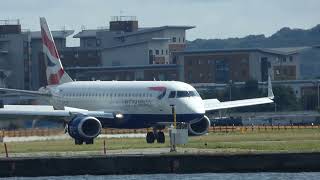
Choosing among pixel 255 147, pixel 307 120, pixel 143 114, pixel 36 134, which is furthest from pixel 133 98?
pixel 307 120

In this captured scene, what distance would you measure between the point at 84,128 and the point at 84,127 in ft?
0.28

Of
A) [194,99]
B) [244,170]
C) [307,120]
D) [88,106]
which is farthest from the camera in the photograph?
[307,120]

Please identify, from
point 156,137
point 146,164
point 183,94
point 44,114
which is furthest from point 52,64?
point 146,164

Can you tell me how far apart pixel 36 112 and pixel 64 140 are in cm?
332

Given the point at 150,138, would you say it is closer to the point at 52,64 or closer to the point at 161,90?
the point at 161,90

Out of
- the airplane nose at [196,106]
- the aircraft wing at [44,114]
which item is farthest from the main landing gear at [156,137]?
the aircraft wing at [44,114]

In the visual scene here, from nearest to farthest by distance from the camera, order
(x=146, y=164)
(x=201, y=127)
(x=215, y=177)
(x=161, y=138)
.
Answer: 1. (x=215, y=177)
2. (x=146, y=164)
3. (x=161, y=138)
4. (x=201, y=127)

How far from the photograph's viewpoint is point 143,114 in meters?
90.1

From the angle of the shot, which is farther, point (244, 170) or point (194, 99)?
point (194, 99)

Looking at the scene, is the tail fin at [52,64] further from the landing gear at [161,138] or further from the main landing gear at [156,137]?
the landing gear at [161,138]

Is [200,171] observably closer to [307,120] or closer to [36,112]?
[36,112]

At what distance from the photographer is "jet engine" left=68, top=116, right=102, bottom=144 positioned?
84.8m

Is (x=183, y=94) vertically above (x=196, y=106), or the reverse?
(x=183, y=94)

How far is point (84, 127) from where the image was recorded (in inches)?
3378
